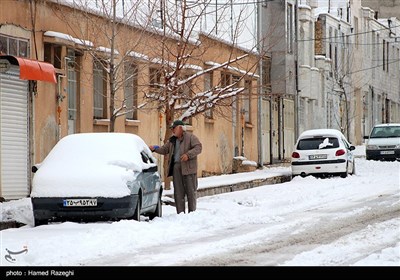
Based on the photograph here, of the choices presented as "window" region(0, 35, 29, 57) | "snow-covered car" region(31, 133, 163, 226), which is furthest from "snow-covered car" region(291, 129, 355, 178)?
"snow-covered car" region(31, 133, 163, 226)

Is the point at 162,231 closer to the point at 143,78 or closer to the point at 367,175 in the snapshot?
the point at 143,78

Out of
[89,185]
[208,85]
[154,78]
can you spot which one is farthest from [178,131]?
[208,85]

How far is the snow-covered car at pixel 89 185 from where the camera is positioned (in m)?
17.8

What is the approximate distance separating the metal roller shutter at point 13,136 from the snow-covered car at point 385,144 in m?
23.5

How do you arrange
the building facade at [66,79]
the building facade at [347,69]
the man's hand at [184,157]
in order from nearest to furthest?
the man's hand at [184,157] < the building facade at [66,79] < the building facade at [347,69]

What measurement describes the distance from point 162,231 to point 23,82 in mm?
8881

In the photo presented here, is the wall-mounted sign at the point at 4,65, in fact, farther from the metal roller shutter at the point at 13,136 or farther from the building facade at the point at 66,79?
the metal roller shutter at the point at 13,136

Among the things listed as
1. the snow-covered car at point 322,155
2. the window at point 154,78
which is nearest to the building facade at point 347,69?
the snow-covered car at point 322,155

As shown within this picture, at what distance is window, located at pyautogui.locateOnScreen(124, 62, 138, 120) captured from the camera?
28091mm

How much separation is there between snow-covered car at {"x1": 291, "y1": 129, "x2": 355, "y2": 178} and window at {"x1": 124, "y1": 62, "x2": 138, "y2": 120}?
612cm

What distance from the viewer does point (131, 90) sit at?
30.2 metres

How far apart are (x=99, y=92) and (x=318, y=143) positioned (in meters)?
8.53

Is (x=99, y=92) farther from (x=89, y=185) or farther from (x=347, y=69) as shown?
(x=347, y=69)
